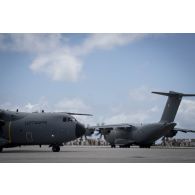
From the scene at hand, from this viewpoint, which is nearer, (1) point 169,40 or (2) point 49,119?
(1) point 169,40

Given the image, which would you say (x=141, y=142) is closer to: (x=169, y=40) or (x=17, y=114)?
(x=17, y=114)

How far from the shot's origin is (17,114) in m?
23.7

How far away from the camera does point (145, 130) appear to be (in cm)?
3869

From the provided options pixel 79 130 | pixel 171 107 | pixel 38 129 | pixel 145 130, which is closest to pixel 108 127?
pixel 145 130

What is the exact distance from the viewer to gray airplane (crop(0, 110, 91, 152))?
22703mm

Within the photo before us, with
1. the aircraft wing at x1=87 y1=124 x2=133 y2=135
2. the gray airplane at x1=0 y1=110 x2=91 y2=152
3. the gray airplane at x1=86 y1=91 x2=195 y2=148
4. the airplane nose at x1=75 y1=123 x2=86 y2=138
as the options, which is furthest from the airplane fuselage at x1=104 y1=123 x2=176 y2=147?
the gray airplane at x1=0 y1=110 x2=91 y2=152

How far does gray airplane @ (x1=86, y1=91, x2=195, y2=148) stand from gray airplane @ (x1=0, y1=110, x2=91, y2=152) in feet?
46.7

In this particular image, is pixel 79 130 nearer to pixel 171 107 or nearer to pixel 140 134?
pixel 171 107

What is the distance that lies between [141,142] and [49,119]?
62.2 ft
